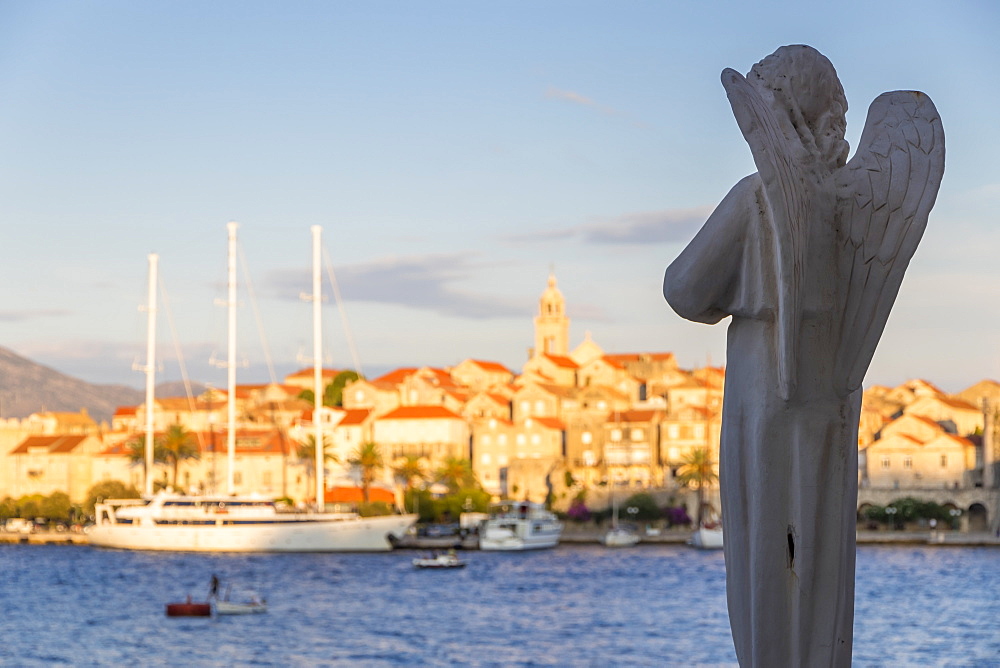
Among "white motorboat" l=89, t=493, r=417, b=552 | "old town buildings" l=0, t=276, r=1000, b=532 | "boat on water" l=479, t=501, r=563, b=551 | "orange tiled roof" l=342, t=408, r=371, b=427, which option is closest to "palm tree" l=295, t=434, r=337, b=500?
"old town buildings" l=0, t=276, r=1000, b=532

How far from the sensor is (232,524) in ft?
244

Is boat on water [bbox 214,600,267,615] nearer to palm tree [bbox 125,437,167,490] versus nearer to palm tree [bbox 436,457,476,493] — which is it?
palm tree [bbox 436,457,476,493]

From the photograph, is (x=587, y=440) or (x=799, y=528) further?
(x=587, y=440)

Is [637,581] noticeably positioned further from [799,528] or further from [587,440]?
[799,528]

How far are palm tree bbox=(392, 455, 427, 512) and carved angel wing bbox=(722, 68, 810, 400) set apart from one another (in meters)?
81.7

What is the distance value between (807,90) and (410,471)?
268 ft

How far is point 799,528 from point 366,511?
7819cm

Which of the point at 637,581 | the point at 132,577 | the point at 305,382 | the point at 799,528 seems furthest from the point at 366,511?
the point at 799,528

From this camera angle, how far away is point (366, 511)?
264 feet

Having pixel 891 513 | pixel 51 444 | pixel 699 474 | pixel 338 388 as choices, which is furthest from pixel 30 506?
pixel 891 513

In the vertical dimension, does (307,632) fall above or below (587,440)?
below

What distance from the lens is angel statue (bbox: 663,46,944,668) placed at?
2869mm

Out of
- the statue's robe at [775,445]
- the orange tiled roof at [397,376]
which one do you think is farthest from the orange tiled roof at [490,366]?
the statue's robe at [775,445]

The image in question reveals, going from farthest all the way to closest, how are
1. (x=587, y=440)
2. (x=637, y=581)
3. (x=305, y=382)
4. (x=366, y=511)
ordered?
(x=305, y=382)
(x=587, y=440)
(x=366, y=511)
(x=637, y=581)
